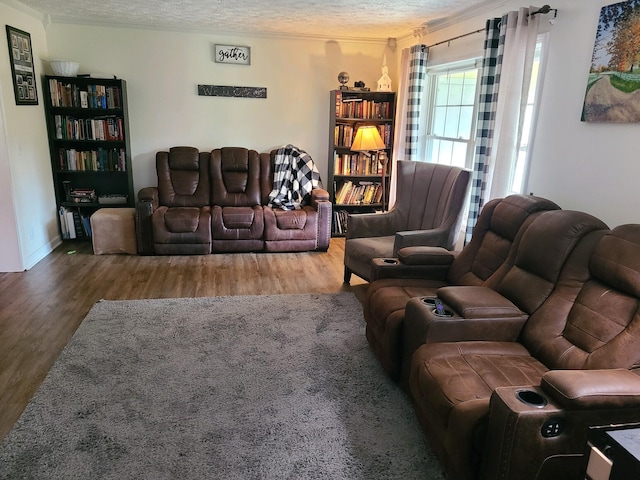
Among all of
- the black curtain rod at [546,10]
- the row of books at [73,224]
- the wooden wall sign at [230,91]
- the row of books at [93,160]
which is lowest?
the row of books at [73,224]

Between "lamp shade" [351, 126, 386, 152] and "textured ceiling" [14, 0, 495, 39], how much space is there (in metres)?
1.05

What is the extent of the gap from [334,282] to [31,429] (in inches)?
100

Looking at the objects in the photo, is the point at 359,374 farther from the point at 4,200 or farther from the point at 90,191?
the point at 90,191

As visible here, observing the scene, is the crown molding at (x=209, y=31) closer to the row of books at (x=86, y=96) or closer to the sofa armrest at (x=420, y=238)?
the row of books at (x=86, y=96)

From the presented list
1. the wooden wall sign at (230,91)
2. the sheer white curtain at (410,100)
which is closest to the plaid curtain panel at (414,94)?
the sheer white curtain at (410,100)

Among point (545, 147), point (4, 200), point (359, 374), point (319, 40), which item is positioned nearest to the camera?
point (359, 374)

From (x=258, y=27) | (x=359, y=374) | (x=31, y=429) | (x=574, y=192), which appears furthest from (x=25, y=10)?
(x=574, y=192)

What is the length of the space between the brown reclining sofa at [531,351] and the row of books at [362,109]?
296cm

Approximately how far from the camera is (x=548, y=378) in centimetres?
153

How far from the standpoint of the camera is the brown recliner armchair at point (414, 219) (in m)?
3.40

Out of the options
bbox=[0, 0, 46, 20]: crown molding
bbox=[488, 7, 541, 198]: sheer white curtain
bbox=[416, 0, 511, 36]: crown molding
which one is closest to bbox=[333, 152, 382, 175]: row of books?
bbox=[416, 0, 511, 36]: crown molding

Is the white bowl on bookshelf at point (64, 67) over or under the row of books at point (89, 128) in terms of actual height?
over

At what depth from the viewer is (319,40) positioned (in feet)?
17.4

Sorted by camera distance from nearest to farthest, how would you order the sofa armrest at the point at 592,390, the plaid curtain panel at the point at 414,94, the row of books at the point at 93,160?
the sofa armrest at the point at 592,390, the plaid curtain panel at the point at 414,94, the row of books at the point at 93,160
